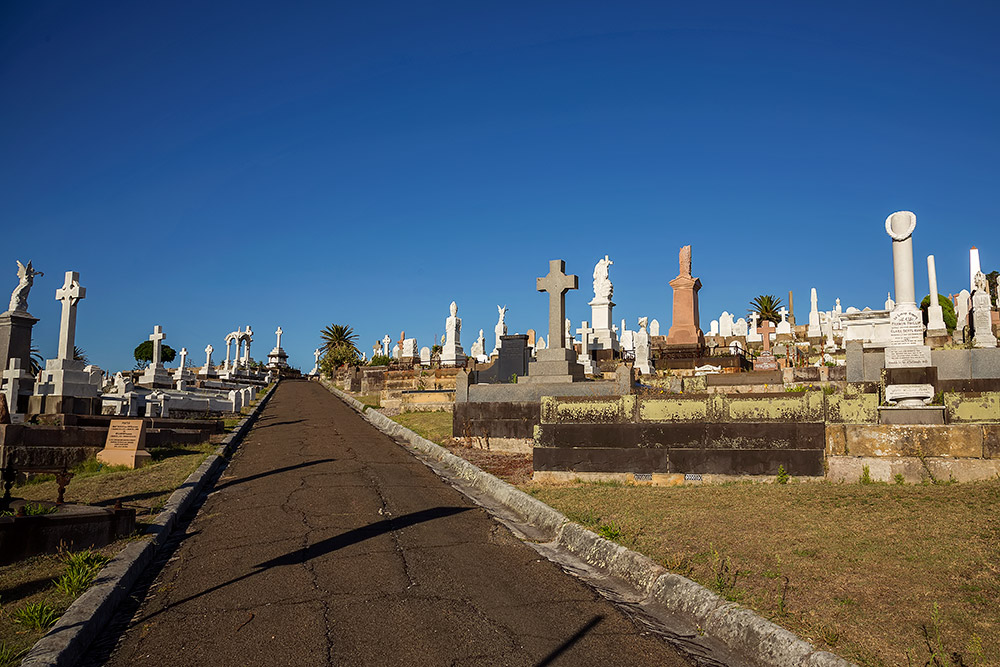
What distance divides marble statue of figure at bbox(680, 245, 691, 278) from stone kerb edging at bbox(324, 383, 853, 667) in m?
31.4

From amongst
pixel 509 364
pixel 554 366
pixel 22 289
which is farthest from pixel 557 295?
pixel 22 289

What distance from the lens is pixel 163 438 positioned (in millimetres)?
14195

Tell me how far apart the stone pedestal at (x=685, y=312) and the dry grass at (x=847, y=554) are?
96.4 feet

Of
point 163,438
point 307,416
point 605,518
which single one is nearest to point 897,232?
point 605,518

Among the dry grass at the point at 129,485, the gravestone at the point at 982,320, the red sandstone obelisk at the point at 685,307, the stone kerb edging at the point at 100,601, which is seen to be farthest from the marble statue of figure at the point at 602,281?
the stone kerb edging at the point at 100,601

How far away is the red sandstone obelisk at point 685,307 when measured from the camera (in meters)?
36.6

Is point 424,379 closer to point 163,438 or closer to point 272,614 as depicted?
point 163,438

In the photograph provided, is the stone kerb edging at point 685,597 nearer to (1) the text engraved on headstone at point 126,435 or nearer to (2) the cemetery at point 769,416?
(2) the cemetery at point 769,416

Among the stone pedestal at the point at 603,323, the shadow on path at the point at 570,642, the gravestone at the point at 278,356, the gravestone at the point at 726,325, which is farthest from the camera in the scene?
the gravestone at the point at 278,356

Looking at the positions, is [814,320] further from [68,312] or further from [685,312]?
[68,312]

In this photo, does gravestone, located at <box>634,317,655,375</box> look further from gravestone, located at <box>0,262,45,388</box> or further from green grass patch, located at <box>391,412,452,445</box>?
gravestone, located at <box>0,262,45,388</box>

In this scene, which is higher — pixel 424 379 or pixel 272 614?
pixel 424 379

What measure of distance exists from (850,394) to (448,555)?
5452mm

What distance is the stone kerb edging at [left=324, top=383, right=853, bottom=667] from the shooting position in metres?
3.90
